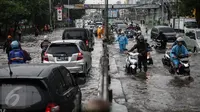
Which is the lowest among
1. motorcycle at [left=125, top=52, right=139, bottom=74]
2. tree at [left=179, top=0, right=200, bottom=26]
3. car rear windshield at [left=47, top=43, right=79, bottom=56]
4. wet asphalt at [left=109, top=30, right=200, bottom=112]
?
wet asphalt at [left=109, top=30, right=200, bottom=112]

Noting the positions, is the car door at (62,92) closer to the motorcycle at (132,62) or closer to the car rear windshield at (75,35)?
the motorcycle at (132,62)

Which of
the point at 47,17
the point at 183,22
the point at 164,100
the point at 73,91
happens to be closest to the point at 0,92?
the point at 73,91

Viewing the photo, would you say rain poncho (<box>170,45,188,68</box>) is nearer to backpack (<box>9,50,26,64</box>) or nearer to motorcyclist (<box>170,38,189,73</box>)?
motorcyclist (<box>170,38,189,73</box>)

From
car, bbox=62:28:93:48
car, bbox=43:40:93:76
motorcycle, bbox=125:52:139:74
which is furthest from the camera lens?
car, bbox=62:28:93:48

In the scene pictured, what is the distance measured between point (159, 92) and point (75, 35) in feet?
42.3

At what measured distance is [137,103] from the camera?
10391 millimetres

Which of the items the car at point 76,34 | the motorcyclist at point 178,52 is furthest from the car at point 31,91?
the car at point 76,34

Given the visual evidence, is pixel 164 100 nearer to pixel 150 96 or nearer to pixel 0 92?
pixel 150 96

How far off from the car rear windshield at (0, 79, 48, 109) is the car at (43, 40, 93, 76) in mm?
8543

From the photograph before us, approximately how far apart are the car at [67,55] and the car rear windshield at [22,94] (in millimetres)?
8543

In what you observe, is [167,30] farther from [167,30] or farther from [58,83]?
[58,83]

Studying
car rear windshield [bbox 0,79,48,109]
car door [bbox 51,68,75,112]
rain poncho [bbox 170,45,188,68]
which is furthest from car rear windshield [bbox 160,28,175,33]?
car rear windshield [bbox 0,79,48,109]

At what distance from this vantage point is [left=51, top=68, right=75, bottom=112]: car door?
19.7ft

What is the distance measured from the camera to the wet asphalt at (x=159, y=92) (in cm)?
990
